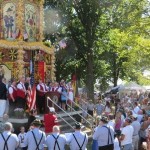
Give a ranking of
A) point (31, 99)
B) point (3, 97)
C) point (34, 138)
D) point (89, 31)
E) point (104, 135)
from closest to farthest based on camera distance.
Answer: point (34, 138) → point (104, 135) → point (3, 97) → point (31, 99) → point (89, 31)

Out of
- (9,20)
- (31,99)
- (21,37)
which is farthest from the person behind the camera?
(9,20)

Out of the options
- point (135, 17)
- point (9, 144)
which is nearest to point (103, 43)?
point (135, 17)

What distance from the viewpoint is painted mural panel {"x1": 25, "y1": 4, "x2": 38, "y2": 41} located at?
2308cm

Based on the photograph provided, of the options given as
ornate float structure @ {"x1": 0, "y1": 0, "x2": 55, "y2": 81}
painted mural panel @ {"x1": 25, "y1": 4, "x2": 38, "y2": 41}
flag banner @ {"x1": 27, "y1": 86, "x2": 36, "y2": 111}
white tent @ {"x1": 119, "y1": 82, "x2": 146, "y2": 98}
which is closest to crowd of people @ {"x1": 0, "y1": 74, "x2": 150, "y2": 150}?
flag banner @ {"x1": 27, "y1": 86, "x2": 36, "y2": 111}

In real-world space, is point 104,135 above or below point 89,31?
below

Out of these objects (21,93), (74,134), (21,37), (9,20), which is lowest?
(74,134)

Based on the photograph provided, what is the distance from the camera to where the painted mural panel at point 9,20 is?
2266cm

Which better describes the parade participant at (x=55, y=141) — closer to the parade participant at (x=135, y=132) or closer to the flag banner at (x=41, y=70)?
the parade participant at (x=135, y=132)

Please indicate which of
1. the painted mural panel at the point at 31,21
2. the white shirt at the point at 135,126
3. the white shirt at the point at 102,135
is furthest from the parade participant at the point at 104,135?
the painted mural panel at the point at 31,21

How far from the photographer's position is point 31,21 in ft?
77.0

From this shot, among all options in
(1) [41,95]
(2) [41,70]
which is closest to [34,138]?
(1) [41,95]

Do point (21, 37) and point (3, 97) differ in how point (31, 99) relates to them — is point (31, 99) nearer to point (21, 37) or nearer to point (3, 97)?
point (3, 97)

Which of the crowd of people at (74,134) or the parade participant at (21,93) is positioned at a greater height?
the parade participant at (21,93)

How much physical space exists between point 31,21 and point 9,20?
1.35 metres
